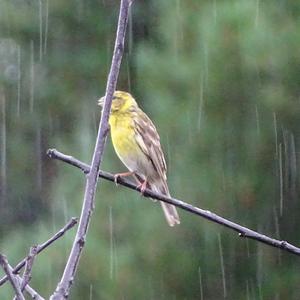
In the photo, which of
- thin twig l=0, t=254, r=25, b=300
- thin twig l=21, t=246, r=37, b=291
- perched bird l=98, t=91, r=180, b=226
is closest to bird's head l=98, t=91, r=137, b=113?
perched bird l=98, t=91, r=180, b=226

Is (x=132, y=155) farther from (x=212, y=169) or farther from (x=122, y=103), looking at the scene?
(x=212, y=169)

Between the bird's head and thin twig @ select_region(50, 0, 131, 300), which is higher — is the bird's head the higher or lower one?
the lower one

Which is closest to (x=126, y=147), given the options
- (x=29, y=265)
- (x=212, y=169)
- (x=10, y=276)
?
(x=212, y=169)

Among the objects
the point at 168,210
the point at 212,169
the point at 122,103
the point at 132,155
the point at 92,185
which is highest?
the point at 92,185

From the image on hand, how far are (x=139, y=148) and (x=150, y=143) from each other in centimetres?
10

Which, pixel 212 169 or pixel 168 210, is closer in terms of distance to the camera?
pixel 168 210

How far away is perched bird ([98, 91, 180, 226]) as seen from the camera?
4.05 metres

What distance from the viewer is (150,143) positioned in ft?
13.8

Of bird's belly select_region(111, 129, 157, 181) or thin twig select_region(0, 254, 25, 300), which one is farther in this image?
bird's belly select_region(111, 129, 157, 181)

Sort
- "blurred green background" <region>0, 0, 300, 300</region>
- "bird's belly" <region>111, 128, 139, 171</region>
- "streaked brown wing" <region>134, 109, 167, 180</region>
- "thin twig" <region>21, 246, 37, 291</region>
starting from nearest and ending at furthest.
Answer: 1. "thin twig" <region>21, 246, 37, 291</region>
2. "bird's belly" <region>111, 128, 139, 171</region>
3. "streaked brown wing" <region>134, 109, 167, 180</region>
4. "blurred green background" <region>0, 0, 300, 300</region>

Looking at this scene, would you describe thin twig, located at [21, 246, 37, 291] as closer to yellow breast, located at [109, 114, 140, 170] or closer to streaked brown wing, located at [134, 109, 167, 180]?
yellow breast, located at [109, 114, 140, 170]

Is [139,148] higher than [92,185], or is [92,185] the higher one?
[92,185]

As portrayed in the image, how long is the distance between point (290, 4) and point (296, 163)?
1088 mm

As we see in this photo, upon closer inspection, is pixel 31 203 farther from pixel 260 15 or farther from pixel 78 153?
pixel 260 15
